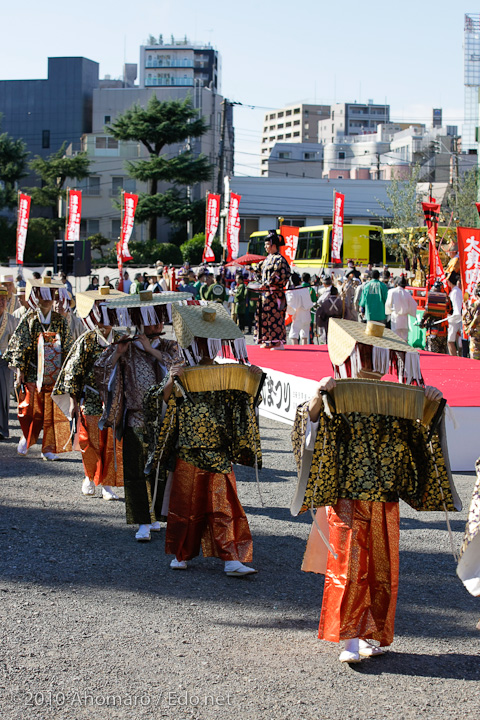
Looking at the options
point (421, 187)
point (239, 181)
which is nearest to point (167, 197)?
point (239, 181)

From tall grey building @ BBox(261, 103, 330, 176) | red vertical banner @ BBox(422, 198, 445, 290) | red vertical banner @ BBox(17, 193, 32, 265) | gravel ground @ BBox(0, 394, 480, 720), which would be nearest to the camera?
gravel ground @ BBox(0, 394, 480, 720)

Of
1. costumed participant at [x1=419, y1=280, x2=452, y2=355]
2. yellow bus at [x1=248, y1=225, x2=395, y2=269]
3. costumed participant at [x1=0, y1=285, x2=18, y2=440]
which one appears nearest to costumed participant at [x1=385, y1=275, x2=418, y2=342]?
costumed participant at [x1=419, y1=280, x2=452, y2=355]

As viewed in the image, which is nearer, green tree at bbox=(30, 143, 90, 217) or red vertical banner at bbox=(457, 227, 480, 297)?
red vertical banner at bbox=(457, 227, 480, 297)

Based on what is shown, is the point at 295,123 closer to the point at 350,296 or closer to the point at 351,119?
the point at 351,119

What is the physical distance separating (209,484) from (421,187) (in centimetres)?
5446

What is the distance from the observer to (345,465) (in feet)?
12.5

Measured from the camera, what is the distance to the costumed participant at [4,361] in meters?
9.09

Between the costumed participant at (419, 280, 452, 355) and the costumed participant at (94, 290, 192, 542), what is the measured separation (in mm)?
8824

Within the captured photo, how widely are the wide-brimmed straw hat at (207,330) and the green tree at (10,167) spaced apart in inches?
1748

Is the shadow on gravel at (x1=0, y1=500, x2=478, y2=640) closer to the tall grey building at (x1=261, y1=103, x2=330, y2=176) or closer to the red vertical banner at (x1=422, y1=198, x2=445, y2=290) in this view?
the red vertical banner at (x1=422, y1=198, x2=445, y2=290)

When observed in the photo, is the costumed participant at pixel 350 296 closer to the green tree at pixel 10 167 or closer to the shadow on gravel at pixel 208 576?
the shadow on gravel at pixel 208 576

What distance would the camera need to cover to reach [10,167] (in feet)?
156

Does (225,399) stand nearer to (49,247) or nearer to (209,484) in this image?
(209,484)

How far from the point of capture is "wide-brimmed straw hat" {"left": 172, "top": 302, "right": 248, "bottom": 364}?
4902mm
